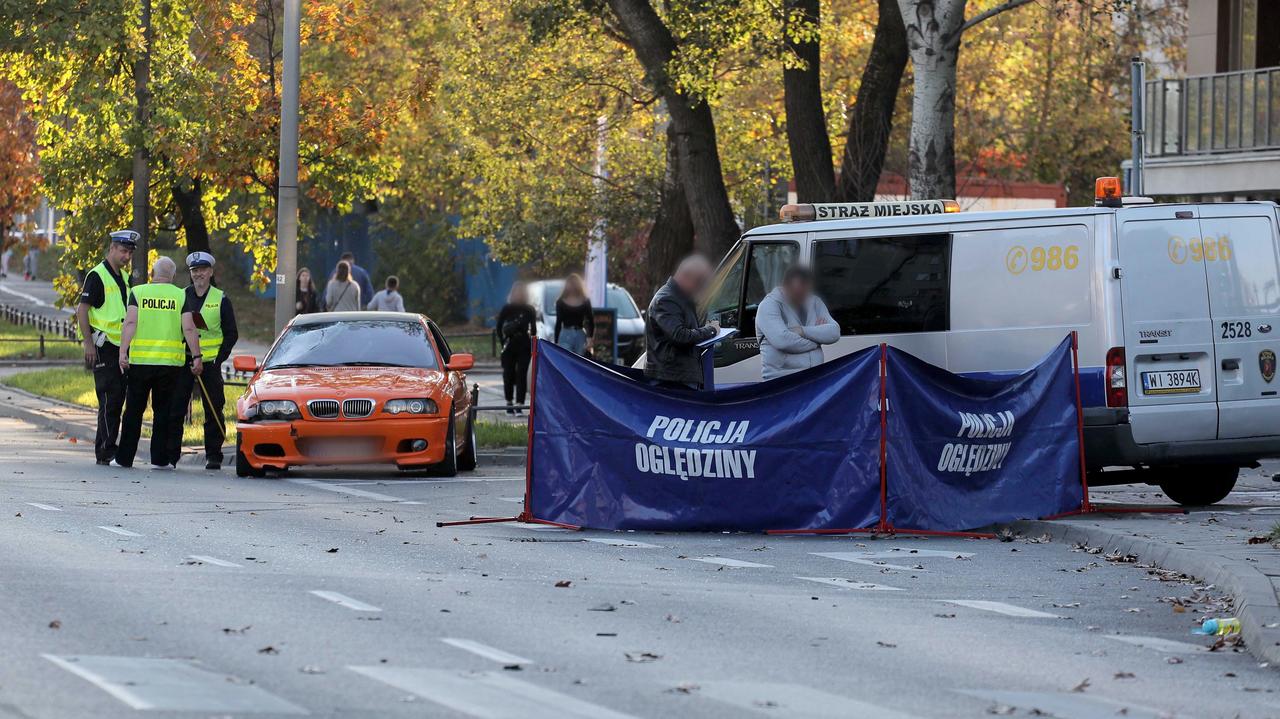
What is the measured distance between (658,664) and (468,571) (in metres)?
2.97

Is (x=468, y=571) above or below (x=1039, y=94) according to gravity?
below

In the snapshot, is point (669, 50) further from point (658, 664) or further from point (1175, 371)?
point (658, 664)

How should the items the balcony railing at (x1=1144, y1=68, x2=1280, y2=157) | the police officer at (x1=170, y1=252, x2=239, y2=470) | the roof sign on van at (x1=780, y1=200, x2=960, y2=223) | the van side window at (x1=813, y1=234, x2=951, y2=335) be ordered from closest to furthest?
the van side window at (x1=813, y1=234, x2=951, y2=335), the roof sign on van at (x1=780, y1=200, x2=960, y2=223), the police officer at (x1=170, y1=252, x2=239, y2=470), the balcony railing at (x1=1144, y1=68, x2=1280, y2=157)

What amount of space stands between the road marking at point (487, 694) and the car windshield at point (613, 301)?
27016mm

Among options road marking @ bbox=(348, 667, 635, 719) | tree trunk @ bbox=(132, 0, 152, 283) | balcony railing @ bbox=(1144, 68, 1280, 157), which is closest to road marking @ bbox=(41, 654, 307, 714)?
road marking @ bbox=(348, 667, 635, 719)

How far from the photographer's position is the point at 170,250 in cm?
5094

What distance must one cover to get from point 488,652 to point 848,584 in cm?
300

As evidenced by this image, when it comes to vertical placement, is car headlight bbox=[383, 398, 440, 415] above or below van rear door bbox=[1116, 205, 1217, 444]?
below

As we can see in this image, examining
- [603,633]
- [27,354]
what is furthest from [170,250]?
[603,633]

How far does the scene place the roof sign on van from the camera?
49.8 ft

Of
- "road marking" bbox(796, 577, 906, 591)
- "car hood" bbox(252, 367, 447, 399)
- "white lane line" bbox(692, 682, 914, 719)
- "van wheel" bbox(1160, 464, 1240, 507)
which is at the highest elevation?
"car hood" bbox(252, 367, 447, 399)

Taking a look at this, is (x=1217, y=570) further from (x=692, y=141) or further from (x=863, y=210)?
(x=692, y=141)

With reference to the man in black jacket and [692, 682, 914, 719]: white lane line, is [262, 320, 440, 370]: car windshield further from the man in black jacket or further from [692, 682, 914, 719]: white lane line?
[692, 682, 914, 719]: white lane line

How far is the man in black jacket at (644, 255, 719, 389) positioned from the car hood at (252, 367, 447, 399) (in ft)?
11.1
